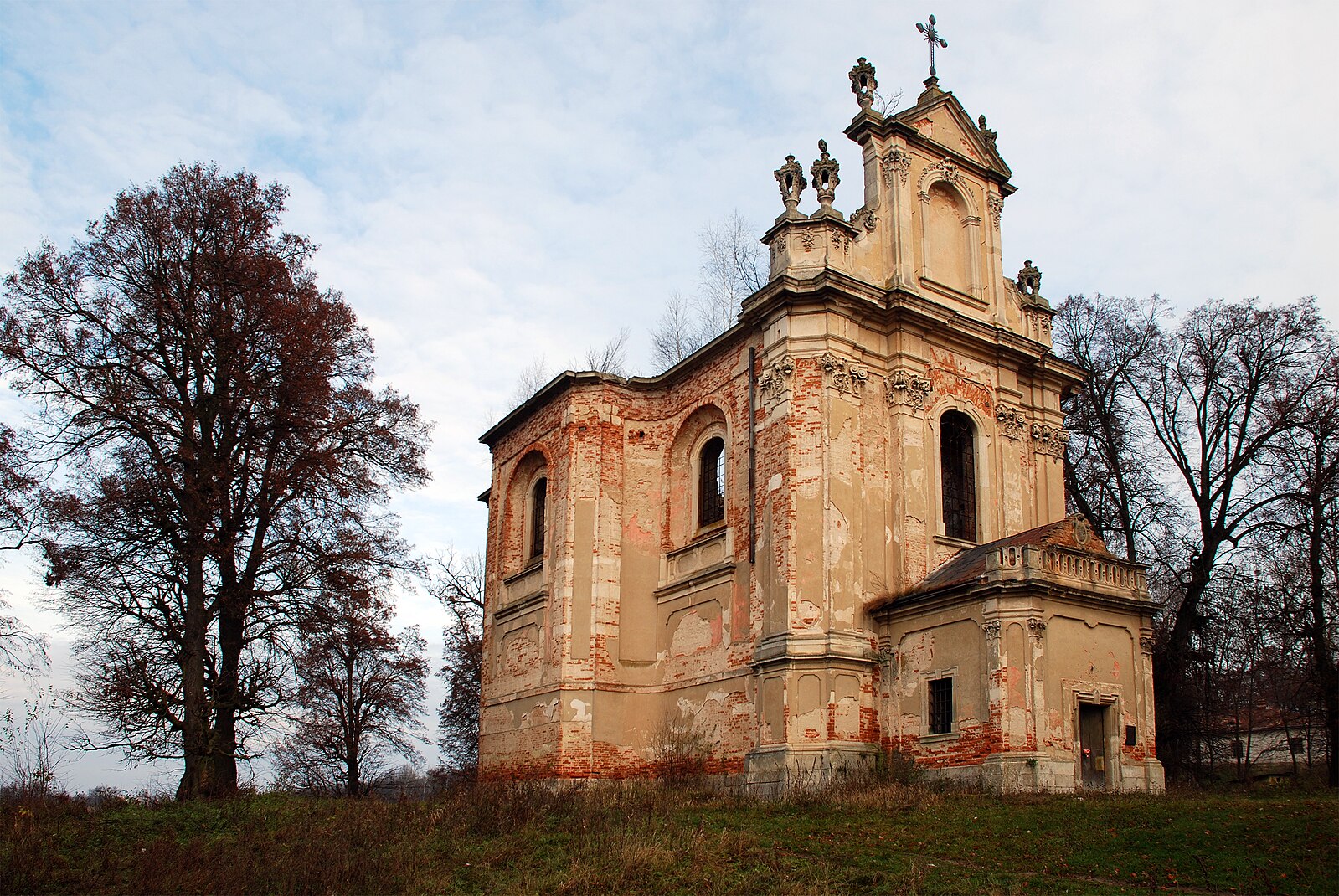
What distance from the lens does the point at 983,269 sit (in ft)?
76.8

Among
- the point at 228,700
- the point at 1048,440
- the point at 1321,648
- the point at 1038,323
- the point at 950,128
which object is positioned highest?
the point at 950,128

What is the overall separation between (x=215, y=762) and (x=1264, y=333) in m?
24.2

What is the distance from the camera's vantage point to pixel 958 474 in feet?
72.0

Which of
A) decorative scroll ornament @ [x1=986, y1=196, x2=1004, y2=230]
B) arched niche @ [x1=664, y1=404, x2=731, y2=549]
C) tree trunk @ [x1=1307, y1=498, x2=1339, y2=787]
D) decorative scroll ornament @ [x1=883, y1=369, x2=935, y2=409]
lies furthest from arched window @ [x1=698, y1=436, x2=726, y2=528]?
tree trunk @ [x1=1307, y1=498, x2=1339, y2=787]

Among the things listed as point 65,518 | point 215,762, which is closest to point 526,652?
point 215,762

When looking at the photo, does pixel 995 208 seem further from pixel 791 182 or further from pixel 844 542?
pixel 844 542

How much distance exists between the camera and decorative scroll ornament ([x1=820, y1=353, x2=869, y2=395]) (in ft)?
66.1

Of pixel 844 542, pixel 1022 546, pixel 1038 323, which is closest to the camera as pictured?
pixel 1022 546

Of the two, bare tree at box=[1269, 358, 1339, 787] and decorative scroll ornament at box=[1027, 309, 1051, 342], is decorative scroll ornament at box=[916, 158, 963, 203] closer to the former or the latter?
decorative scroll ornament at box=[1027, 309, 1051, 342]

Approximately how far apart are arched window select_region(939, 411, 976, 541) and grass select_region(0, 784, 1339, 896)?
6.91 metres

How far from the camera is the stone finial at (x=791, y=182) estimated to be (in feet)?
71.5

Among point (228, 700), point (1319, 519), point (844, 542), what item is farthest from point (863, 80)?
point (228, 700)

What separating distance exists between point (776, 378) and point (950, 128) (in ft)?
25.0

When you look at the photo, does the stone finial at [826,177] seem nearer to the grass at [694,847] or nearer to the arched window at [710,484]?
the arched window at [710,484]
